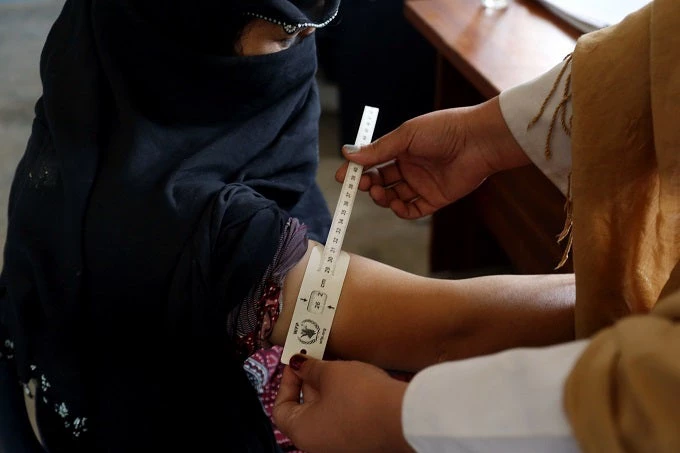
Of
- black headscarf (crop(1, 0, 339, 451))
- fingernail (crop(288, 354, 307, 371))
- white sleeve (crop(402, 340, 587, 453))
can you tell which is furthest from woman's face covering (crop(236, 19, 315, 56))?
Answer: white sleeve (crop(402, 340, 587, 453))

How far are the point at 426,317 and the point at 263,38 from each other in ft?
1.44

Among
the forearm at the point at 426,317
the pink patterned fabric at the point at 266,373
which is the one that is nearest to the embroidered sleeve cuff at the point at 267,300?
the forearm at the point at 426,317

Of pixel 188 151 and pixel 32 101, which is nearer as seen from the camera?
pixel 188 151

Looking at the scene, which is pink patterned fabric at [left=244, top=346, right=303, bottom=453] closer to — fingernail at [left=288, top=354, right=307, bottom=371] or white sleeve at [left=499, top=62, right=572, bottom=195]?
fingernail at [left=288, top=354, right=307, bottom=371]

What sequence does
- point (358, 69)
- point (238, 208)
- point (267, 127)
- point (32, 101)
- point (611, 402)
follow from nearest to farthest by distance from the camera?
point (611, 402)
point (238, 208)
point (267, 127)
point (358, 69)
point (32, 101)

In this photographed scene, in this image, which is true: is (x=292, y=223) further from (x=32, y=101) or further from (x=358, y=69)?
(x=32, y=101)

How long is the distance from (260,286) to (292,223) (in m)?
0.09

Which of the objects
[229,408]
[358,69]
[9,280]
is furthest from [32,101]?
[229,408]

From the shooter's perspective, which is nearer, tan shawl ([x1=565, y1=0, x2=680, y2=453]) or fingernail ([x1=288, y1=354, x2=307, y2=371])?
tan shawl ([x1=565, y1=0, x2=680, y2=453])

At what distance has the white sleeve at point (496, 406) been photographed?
1.82 ft

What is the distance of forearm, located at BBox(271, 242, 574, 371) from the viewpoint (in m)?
0.90

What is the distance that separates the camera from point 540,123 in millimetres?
964

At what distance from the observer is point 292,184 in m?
1.05

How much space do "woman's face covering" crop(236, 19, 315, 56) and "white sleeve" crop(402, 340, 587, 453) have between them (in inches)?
20.6
